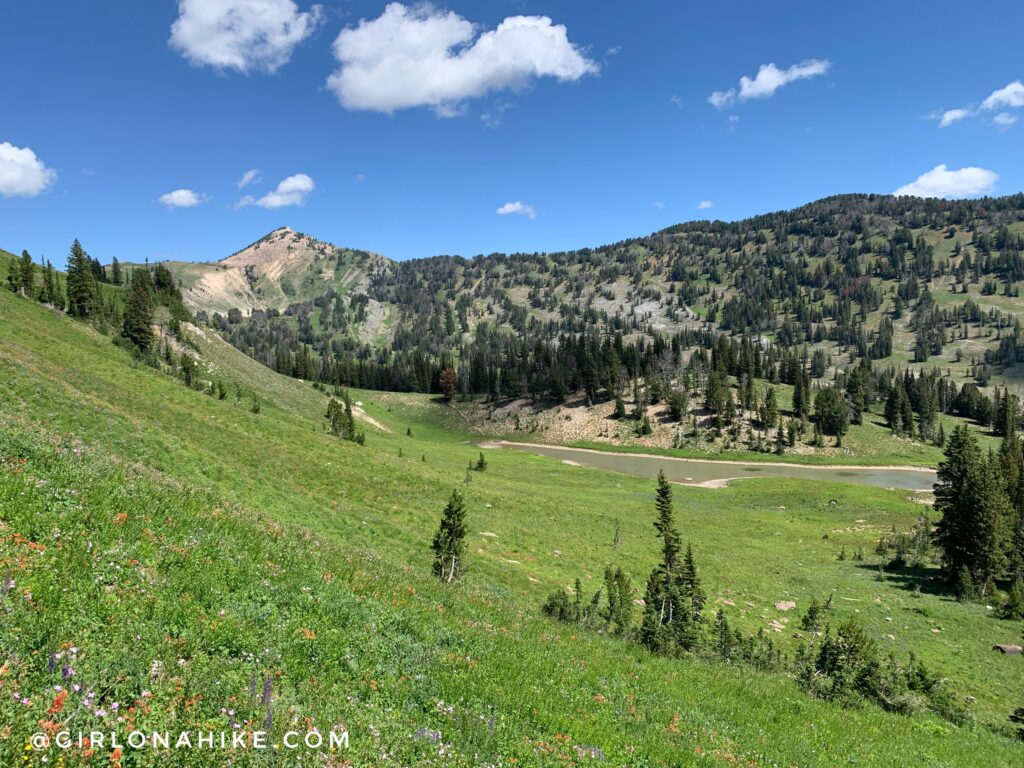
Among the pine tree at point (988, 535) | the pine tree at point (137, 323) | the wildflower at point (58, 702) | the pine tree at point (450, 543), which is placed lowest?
the pine tree at point (988, 535)

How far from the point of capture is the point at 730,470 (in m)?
110

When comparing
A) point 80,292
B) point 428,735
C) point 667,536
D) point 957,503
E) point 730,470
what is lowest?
point 730,470

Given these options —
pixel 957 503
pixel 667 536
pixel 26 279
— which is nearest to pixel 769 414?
pixel 957 503

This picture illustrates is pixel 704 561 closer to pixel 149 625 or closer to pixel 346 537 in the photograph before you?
pixel 346 537

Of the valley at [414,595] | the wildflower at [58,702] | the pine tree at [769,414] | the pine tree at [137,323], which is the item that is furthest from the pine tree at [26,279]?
→ the pine tree at [769,414]

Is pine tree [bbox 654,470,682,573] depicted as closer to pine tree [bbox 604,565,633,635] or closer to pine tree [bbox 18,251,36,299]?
pine tree [bbox 604,565,633,635]

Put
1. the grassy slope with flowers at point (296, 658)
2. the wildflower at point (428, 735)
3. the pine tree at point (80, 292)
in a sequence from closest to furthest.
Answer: the grassy slope with flowers at point (296, 658)
the wildflower at point (428, 735)
the pine tree at point (80, 292)

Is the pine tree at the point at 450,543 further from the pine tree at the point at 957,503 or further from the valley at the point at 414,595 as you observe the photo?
the pine tree at the point at 957,503

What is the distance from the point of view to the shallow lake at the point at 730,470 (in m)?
99.8

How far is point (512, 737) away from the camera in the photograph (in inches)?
314

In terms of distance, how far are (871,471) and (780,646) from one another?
106 metres

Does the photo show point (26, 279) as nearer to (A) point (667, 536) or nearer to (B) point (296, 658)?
(A) point (667, 536)

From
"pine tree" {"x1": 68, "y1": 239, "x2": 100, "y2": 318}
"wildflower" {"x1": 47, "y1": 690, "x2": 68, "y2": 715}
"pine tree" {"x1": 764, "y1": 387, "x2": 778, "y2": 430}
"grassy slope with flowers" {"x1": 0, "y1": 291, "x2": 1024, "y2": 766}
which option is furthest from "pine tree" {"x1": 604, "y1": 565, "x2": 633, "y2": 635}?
"pine tree" {"x1": 764, "y1": 387, "x2": 778, "y2": 430}

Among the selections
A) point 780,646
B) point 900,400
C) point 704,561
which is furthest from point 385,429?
point 900,400
